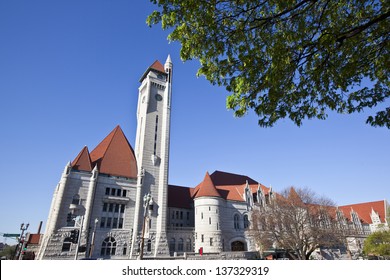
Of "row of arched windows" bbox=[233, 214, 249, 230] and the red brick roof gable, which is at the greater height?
the red brick roof gable

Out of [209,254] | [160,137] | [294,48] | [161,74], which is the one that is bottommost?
[209,254]

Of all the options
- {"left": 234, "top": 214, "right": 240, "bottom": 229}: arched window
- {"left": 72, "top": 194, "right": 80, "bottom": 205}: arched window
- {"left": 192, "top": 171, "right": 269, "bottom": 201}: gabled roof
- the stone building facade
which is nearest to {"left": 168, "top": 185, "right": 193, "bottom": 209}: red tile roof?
the stone building facade

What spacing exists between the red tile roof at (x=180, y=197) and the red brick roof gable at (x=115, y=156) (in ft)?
33.0

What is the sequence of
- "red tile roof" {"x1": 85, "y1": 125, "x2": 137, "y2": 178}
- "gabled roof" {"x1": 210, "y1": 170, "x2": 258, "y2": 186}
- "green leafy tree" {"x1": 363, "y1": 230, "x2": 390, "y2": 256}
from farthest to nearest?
"gabled roof" {"x1": 210, "y1": 170, "x2": 258, "y2": 186}, "red tile roof" {"x1": 85, "y1": 125, "x2": 137, "y2": 178}, "green leafy tree" {"x1": 363, "y1": 230, "x2": 390, "y2": 256}

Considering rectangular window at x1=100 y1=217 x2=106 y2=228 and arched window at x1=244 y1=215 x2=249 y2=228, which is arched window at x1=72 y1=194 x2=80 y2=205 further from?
arched window at x1=244 y1=215 x2=249 y2=228

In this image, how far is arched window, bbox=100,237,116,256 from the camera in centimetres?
3103

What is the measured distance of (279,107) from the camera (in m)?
7.96

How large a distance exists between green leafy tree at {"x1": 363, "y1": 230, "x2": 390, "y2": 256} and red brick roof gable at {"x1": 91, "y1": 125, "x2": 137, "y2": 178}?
40.5 m

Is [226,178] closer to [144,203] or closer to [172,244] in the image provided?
[172,244]

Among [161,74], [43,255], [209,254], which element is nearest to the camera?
[43,255]

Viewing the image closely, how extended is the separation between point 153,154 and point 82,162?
37.9 feet

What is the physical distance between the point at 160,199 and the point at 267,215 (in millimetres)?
17318
